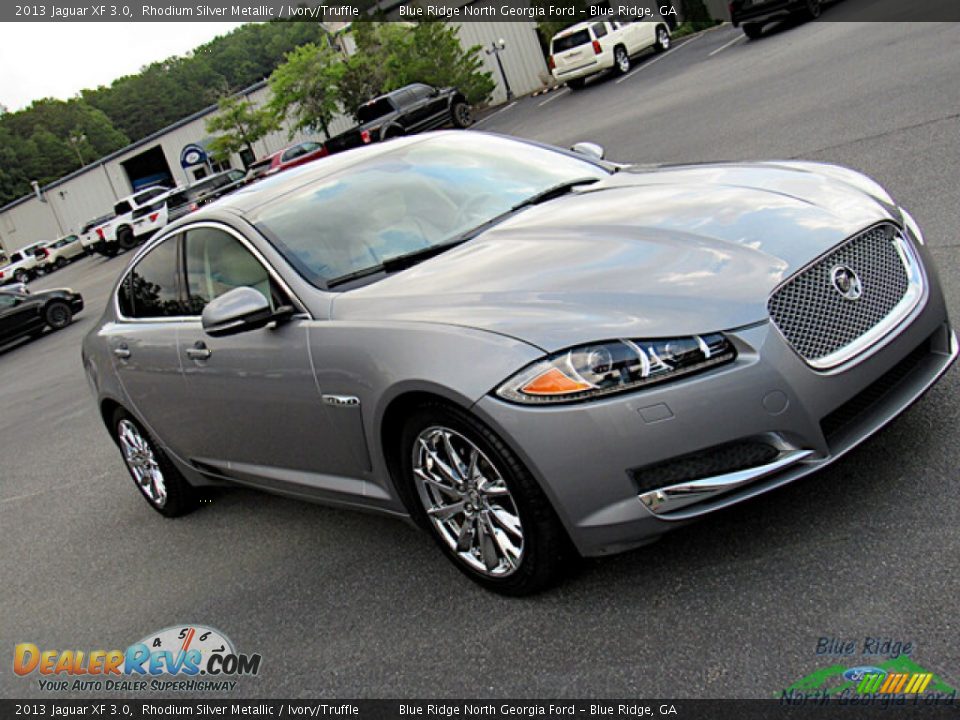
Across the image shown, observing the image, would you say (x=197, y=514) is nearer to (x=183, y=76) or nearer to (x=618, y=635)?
(x=618, y=635)

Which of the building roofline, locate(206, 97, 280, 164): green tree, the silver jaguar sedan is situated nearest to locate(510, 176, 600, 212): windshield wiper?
the silver jaguar sedan

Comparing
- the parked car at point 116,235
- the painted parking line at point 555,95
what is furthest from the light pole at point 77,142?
the painted parking line at point 555,95

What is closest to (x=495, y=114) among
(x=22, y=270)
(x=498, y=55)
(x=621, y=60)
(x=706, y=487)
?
(x=621, y=60)

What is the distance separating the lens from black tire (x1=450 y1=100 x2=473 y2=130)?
32428mm

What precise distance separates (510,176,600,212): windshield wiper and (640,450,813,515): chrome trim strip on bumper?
5.90 ft

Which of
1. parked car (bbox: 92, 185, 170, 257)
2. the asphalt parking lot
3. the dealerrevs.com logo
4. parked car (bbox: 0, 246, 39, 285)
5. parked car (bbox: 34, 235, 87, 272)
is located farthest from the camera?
parked car (bbox: 34, 235, 87, 272)

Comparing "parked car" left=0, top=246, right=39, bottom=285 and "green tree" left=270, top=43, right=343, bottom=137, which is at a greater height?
"green tree" left=270, top=43, right=343, bottom=137

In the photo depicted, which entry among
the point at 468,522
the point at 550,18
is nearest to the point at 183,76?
the point at 550,18

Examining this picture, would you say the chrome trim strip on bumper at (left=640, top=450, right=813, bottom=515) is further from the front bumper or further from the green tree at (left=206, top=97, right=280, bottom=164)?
the green tree at (left=206, top=97, right=280, bottom=164)

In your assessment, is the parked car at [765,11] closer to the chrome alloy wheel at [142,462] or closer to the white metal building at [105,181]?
the chrome alloy wheel at [142,462]

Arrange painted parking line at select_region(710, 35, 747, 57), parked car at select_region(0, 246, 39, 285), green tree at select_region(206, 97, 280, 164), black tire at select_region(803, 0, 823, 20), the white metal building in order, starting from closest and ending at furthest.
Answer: black tire at select_region(803, 0, 823, 20) < painted parking line at select_region(710, 35, 747, 57) < parked car at select_region(0, 246, 39, 285) < green tree at select_region(206, 97, 280, 164) < the white metal building

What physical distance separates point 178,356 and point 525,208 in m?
1.85

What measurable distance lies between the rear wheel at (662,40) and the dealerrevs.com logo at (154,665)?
31758mm

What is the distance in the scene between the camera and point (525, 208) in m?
4.61
